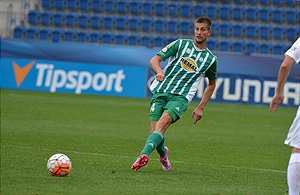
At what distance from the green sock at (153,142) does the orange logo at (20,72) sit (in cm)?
1673

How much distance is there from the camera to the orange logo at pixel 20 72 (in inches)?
999

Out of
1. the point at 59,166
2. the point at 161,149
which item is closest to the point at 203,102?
the point at 161,149

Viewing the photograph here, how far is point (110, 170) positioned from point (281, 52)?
20.9 m

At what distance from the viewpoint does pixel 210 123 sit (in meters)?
18.2

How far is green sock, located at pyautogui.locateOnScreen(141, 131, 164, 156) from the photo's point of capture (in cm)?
899

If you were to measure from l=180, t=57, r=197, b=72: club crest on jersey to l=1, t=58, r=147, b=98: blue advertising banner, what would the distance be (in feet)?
49.7

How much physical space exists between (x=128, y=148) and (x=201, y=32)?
11.7 feet

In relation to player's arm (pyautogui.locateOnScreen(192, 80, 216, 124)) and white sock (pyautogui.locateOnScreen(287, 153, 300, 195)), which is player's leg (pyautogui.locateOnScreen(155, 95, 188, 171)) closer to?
player's arm (pyautogui.locateOnScreen(192, 80, 216, 124))

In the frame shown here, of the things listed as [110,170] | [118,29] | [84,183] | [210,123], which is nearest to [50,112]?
[210,123]

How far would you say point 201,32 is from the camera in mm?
9367

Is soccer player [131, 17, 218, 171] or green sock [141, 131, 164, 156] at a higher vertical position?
soccer player [131, 17, 218, 171]

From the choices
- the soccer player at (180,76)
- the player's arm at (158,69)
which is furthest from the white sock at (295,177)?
the soccer player at (180,76)

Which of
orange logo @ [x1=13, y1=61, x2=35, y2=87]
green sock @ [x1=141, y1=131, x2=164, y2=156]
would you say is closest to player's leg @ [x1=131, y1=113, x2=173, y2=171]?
green sock @ [x1=141, y1=131, x2=164, y2=156]

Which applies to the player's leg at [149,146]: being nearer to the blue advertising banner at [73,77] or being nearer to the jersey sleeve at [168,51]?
the jersey sleeve at [168,51]
